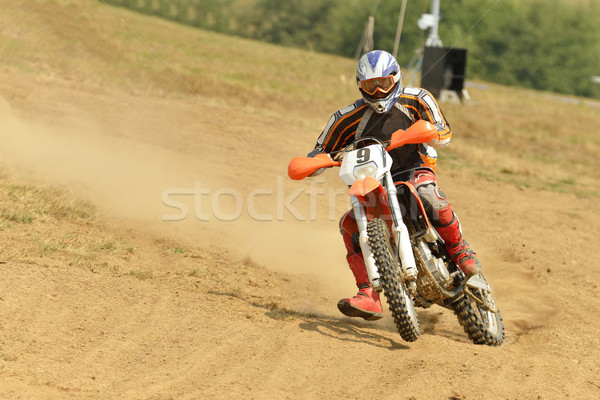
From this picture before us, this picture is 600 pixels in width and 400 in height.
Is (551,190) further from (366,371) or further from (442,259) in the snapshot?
(366,371)

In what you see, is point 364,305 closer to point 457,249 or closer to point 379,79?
point 457,249

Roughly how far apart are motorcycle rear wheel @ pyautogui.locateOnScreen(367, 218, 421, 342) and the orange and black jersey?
0.96 meters

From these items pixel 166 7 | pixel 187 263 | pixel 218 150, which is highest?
pixel 166 7

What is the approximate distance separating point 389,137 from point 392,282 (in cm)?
144

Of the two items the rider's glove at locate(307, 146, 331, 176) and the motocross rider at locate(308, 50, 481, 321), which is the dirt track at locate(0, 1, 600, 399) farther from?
the rider's glove at locate(307, 146, 331, 176)

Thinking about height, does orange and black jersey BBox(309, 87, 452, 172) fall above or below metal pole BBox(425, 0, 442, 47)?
below

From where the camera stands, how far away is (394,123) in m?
6.21

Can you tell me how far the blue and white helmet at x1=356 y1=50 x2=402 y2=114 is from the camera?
5.93 meters

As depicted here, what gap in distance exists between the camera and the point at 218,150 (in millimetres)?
14148

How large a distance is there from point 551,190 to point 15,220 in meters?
11.7

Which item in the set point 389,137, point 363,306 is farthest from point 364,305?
point 389,137

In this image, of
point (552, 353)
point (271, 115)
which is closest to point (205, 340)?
point (552, 353)

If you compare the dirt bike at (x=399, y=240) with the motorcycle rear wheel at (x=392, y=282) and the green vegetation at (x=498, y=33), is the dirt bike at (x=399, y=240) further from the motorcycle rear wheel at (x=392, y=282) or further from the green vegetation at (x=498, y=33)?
the green vegetation at (x=498, y=33)

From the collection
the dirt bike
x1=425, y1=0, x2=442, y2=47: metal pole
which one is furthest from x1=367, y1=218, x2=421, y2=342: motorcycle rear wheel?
x1=425, y1=0, x2=442, y2=47: metal pole
